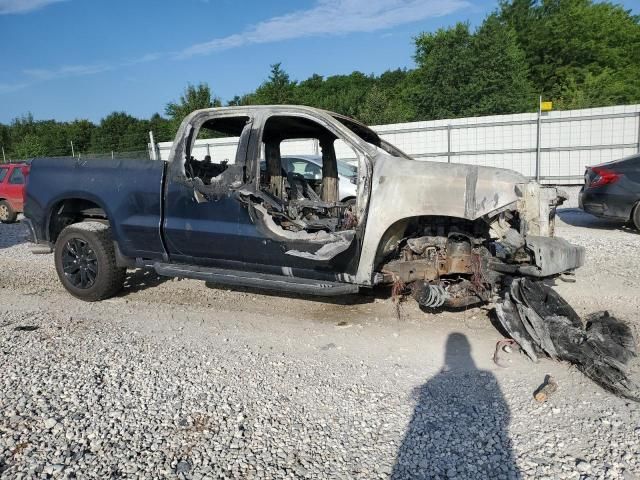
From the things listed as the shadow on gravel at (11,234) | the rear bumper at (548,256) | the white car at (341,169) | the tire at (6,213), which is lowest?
the shadow on gravel at (11,234)

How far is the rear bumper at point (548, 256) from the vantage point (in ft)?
13.2

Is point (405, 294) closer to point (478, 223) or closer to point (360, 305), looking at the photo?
point (360, 305)

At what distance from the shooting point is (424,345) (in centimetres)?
435

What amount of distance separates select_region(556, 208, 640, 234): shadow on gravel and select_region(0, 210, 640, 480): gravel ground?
14.8ft

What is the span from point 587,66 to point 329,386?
1600 inches

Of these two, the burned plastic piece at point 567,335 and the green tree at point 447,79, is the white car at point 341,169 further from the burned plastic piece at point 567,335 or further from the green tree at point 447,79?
the green tree at point 447,79

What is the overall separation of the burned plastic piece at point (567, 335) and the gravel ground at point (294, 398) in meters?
0.12

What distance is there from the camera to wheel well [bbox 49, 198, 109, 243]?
19.4 feet

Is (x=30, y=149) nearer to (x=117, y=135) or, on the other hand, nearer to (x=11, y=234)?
(x=117, y=135)

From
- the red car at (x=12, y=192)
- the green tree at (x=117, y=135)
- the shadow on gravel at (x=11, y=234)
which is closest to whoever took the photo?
the shadow on gravel at (x=11, y=234)

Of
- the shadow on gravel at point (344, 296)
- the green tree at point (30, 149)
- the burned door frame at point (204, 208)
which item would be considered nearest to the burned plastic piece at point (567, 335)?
the shadow on gravel at point (344, 296)

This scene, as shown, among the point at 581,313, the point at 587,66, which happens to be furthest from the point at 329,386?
the point at 587,66

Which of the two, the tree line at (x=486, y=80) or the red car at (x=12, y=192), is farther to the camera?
the tree line at (x=486, y=80)

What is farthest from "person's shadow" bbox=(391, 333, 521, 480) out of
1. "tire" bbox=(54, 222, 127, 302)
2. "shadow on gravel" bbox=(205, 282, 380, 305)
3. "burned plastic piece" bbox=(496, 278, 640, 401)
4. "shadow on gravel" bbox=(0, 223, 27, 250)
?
"shadow on gravel" bbox=(0, 223, 27, 250)
